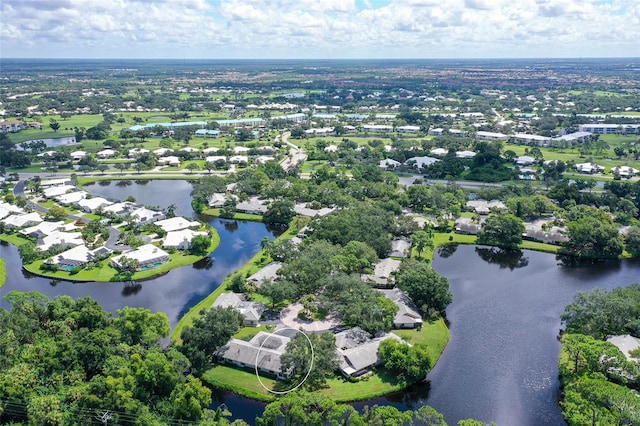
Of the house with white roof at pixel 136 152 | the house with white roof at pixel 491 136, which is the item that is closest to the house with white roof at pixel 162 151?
the house with white roof at pixel 136 152

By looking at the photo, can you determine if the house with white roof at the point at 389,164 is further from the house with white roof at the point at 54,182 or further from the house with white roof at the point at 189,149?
the house with white roof at the point at 54,182

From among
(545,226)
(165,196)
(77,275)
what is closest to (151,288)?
(77,275)

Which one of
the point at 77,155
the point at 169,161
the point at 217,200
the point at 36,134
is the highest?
the point at 36,134

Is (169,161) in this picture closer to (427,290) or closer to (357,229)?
(357,229)

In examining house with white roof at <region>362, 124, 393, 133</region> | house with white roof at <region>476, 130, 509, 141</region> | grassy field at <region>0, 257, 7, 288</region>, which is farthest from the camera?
house with white roof at <region>362, 124, 393, 133</region>

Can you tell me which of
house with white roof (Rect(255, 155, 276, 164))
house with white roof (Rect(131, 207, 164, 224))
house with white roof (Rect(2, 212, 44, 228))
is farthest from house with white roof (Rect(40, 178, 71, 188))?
house with white roof (Rect(255, 155, 276, 164))

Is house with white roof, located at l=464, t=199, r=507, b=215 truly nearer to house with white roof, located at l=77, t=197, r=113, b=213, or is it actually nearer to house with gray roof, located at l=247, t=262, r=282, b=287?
house with gray roof, located at l=247, t=262, r=282, b=287

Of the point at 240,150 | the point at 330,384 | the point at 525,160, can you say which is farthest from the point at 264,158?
the point at 330,384
